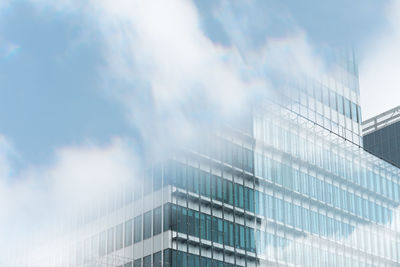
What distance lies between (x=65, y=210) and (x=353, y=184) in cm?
3225

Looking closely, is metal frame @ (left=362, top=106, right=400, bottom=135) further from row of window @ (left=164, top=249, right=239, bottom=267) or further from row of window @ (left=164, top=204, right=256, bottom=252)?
row of window @ (left=164, top=249, right=239, bottom=267)

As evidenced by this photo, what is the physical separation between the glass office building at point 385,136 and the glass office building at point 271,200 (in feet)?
167

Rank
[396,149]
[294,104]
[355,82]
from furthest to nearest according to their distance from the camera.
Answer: [396,149] → [355,82] → [294,104]

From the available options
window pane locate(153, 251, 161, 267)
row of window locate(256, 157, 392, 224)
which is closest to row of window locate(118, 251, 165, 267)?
window pane locate(153, 251, 161, 267)

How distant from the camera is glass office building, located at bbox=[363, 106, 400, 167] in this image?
507 feet

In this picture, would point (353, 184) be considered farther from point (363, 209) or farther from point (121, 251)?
point (121, 251)

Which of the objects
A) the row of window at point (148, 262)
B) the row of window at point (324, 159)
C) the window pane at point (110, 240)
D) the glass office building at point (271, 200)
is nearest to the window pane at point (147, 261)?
the row of window at point (148, 262)

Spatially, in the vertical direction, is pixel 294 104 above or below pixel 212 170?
above

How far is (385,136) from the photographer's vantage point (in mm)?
157000

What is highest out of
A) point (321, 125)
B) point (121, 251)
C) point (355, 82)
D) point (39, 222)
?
point (355, 82)

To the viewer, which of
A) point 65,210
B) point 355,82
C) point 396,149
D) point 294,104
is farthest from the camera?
point 396,149

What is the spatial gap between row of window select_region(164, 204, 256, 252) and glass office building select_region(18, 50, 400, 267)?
0.34 feet

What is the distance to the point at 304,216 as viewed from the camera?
87.2 meters

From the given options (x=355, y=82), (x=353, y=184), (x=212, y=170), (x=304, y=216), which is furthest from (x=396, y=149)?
(x=212, y=170)
